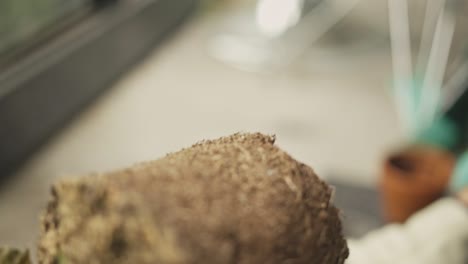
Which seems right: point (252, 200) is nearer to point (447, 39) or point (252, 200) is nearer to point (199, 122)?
point (199, 122)

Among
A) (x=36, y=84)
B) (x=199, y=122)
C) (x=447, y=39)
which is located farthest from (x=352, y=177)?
(x=36, y=84)

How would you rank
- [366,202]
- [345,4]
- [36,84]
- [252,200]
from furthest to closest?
[345,4], [36,84], [366,202], [252,200]

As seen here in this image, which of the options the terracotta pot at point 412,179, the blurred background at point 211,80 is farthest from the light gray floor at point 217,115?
the terracotta pot at point 412,179

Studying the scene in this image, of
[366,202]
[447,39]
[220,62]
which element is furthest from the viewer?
[220,62]

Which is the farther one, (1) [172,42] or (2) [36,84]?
(1) [172,42]

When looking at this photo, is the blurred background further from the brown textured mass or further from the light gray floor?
the brown textured mass

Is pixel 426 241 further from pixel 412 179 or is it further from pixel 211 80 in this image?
pixel 211 80

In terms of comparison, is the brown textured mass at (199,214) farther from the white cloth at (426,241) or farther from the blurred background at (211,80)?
the blurred background at (211,80)

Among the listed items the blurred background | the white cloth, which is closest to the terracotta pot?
the blurred background
